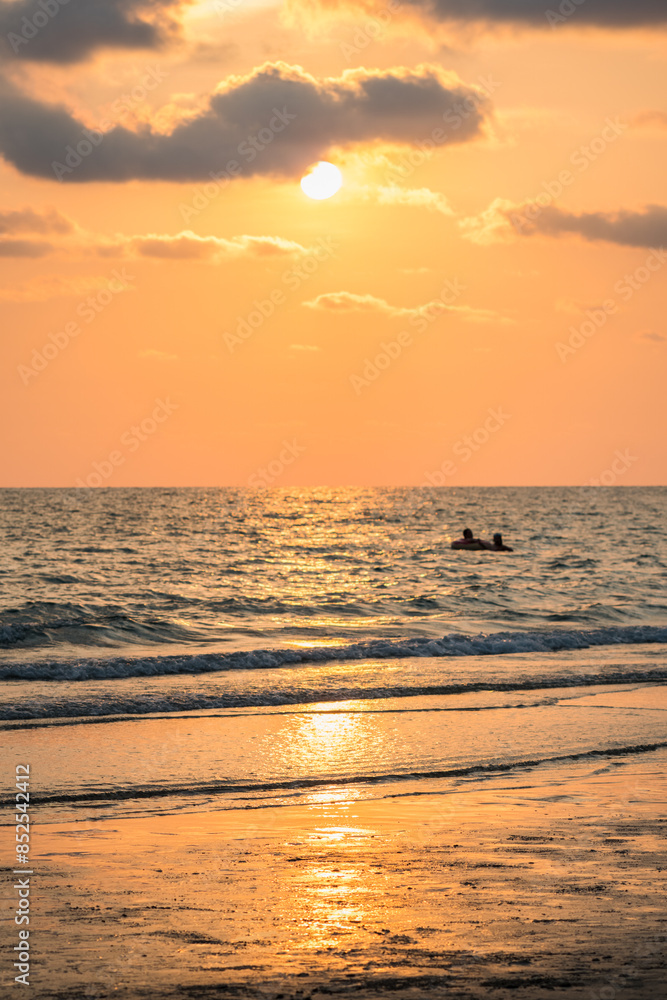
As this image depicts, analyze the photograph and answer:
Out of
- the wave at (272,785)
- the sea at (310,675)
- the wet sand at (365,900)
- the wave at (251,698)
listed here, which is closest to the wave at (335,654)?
the sea at (310,675)

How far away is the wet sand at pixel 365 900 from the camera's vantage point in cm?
589

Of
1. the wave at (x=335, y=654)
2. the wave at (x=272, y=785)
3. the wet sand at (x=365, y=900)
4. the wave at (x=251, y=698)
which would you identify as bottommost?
the wet sand at (x=365, y=900)

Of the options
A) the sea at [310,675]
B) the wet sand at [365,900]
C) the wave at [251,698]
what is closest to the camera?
the wet sand at [365,900]

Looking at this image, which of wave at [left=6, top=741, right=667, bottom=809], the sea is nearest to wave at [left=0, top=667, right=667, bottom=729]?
the sea

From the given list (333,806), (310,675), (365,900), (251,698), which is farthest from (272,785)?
(310,675)

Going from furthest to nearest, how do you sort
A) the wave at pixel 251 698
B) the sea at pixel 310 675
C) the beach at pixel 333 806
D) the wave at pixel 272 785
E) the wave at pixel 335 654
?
1. the wave at pixel 335 654
2. the wave at pixel 251 698
3. the sea at pixel 310 675
4. the wave at pixel 272 785
5. the beach at pixel 333 806

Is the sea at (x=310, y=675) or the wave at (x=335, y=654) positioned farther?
the wave at (x=335, y=654)

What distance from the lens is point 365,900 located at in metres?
7.25

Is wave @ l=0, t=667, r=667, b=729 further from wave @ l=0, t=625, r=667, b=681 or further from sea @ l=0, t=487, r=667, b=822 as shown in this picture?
wave @ l=0, t=625, r=667, b=681

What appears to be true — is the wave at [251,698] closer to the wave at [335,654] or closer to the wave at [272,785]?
the wave at [335,654]

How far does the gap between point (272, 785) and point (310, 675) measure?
942cm

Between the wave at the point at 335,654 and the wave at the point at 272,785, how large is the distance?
32.2ft

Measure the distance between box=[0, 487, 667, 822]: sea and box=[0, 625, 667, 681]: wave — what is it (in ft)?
0.25

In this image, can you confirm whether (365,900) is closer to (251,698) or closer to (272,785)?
(272,785)
